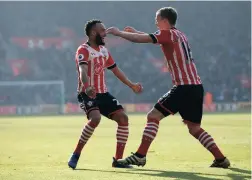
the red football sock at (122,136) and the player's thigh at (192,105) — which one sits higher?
the player's thigh at (192,105)

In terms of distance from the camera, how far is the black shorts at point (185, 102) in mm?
6961

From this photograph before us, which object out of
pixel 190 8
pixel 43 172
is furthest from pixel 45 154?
pixel 190 8

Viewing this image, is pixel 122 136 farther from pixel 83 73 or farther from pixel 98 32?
pixel 98 32

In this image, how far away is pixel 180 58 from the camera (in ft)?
22.6

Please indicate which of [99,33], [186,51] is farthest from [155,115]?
[99,33]

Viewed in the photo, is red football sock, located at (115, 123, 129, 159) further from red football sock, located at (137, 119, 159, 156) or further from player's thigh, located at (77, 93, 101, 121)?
red football sock, located at (137, 119, 159, 156)

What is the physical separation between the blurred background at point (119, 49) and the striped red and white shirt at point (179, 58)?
4101 centimetres

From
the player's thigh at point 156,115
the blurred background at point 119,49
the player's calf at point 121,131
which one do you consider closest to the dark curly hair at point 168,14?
the player's thigh at point 156,115

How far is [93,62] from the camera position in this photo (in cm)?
771

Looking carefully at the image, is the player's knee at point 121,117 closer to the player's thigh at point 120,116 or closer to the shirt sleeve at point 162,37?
the player's thigh at point 120,116

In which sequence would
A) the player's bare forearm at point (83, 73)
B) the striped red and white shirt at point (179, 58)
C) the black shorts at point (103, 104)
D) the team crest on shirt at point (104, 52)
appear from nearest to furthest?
the striped red and white shirt at point (179, 58), the player's bare forearm at point (83, 73), the black shorts at point (103, 104), the team crest on shirt at point (104, 52)

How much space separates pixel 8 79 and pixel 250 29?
2493cm

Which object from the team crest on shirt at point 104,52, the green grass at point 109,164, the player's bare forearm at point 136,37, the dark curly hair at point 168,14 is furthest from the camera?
the team crest on shirt at point 104,52

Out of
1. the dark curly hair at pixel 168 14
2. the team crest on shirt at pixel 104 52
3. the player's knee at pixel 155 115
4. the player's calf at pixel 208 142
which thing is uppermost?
the dark curly hair at pixel 168 14
